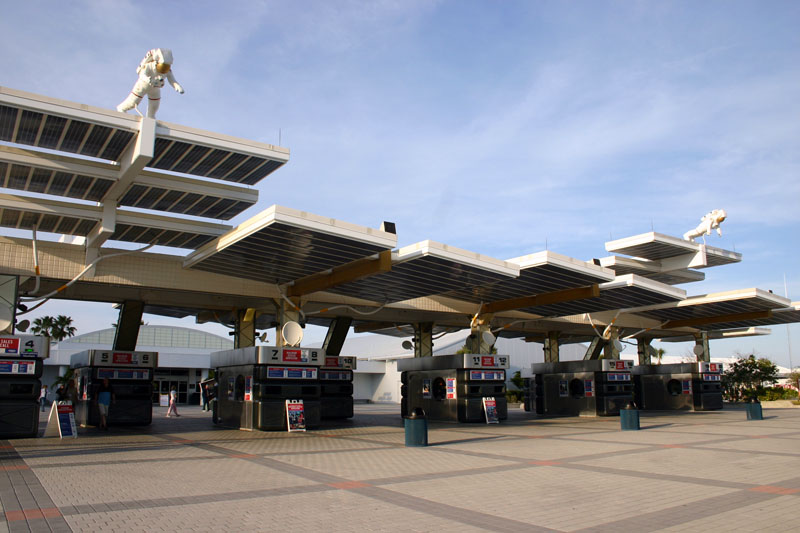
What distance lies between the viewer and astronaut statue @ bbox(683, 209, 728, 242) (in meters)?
33.8

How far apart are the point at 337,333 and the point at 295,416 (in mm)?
9276

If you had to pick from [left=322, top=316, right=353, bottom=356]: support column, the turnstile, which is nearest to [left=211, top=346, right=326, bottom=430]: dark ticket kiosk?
[left=322, top=316, right=353, bottom=356]: support column

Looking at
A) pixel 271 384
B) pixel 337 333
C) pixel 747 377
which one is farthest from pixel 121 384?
pixel 747 377

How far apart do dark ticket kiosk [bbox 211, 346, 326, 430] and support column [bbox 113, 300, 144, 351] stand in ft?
18.1

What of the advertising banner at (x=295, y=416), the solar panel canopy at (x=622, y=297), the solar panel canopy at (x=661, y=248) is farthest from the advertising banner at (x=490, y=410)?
the solar panel canopy at (x=661, y=248)

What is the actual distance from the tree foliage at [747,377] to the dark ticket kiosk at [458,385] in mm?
28743

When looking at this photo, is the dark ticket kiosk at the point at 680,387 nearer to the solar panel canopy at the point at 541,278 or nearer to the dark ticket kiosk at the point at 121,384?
the solar panel canopy at the point at 541,278

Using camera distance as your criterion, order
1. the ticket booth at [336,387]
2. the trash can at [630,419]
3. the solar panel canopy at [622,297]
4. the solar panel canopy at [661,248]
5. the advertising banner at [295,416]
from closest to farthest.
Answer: the trash can at [630,419]
the advertising banner at [295,416]
the solar panel canopy at [622,297]
the ticket booth at [336,387]
the solar panel canopy at [661,248]

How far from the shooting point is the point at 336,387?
28531 millimetres

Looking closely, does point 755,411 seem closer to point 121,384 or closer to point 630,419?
point 630,419

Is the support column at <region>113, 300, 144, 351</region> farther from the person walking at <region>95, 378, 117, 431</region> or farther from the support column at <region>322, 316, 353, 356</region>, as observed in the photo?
the support column at <region>322, 316, 353, 356</region>

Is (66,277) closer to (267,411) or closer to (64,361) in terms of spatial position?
(267,411)

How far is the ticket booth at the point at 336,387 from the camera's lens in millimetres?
28047

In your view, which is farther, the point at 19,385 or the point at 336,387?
the point at 336,387
